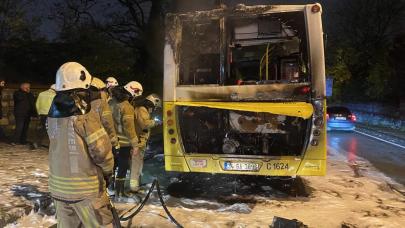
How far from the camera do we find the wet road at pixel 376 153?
36.2 ft

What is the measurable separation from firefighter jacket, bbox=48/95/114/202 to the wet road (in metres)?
7.48

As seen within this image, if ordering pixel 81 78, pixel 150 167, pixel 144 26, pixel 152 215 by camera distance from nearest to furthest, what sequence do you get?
pixel 81 78, pixel 152 215, pixel 150 167, pixel 144 26

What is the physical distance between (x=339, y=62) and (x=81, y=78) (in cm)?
3804

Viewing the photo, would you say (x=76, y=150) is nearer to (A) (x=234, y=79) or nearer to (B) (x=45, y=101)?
(A) (x=234, y=79)

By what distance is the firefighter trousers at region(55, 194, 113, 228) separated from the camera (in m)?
3.96

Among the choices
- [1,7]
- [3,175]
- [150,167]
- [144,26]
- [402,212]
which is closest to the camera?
[402,212]

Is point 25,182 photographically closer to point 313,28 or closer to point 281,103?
point 281,103

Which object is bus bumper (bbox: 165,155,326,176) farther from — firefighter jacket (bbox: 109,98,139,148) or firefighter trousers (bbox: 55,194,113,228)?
firefighter trousers (bbox: 55,194,113,228)

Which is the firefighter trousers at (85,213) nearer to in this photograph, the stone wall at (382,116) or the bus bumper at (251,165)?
the bus bumper at (251,165)

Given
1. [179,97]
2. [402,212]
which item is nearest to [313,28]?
[179,97]

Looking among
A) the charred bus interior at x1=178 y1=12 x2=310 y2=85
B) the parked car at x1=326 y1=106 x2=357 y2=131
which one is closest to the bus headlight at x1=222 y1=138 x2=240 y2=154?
the charred bus interior at x1=178 y1=12 x2=310 y2=85

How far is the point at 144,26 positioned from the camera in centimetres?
2659

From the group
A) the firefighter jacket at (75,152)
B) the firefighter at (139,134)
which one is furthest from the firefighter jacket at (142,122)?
the firefighter jacket at (75,152)

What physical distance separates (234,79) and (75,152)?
14.6 feet
